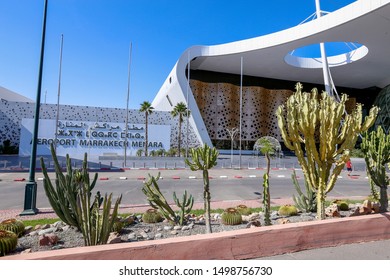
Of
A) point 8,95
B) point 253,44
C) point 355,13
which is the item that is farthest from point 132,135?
point 8,95

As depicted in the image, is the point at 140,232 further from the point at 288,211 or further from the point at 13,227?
the point at 288,211

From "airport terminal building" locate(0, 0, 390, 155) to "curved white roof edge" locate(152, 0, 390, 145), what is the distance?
0.12 meters

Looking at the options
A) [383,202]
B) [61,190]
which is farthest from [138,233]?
[383,202]

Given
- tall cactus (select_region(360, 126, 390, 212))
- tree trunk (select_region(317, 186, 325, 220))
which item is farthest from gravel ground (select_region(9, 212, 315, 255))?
tall cactus (select_region(360, 126, 390, 212))

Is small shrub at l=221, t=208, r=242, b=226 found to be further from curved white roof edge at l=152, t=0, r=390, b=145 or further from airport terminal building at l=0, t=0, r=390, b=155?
curved white roof edge at l=152, t=0, r=390, b=145

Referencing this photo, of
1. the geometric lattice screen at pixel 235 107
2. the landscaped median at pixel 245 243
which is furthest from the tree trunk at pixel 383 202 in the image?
the geometric lattice screen at pixel 235 107

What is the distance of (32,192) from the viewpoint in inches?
348

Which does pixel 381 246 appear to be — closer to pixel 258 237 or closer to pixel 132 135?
pixel 258 237

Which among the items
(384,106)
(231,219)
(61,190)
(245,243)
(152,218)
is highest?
(384,106)

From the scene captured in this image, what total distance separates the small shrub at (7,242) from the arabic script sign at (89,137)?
116 feet

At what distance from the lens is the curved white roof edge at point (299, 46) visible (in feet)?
95.4

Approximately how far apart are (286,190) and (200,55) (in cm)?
3165

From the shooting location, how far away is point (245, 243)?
4109 mm

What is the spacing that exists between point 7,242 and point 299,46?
40363mm
